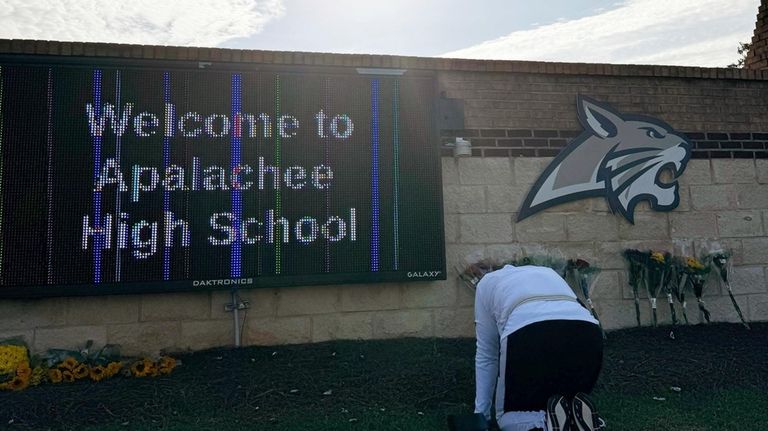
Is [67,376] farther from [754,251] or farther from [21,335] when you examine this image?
[754,251]

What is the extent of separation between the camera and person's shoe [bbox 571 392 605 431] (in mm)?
2510

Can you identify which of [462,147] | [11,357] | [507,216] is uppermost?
[462,147]

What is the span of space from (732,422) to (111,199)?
17.8 feet

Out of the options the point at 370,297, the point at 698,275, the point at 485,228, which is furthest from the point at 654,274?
the point at 370,297

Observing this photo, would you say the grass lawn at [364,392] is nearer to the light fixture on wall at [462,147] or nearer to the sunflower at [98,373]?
the sunflower at [98,373]

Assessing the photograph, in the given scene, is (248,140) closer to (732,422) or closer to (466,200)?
(466,200)

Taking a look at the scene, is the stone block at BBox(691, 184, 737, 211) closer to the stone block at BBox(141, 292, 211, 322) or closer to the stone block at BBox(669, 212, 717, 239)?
the stone block at BBox(669, 212, 717, 239)

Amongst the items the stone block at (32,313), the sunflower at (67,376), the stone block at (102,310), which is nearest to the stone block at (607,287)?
the stone block at (102,310)

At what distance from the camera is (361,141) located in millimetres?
5262

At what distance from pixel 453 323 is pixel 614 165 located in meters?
2.76

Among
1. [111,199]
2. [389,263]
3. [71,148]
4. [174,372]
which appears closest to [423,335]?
[389,263]

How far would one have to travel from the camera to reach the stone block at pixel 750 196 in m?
6.46

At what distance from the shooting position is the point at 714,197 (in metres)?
6.41

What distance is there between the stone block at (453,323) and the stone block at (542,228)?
1133 millimetres
